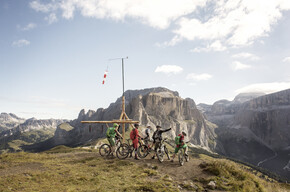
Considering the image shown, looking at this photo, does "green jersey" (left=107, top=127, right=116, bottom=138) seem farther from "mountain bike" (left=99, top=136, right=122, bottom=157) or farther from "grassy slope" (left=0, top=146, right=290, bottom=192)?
"grassy slope" (left=0, top=146, right=290, bottom=192)

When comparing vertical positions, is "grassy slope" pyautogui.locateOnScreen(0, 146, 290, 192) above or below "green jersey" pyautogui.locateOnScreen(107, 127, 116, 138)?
below

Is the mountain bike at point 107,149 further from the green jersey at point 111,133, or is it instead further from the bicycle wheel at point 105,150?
A: the green jersey at point 111,133

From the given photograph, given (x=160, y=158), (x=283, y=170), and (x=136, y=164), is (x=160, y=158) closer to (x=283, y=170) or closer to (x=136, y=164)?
(x=136, y=164)

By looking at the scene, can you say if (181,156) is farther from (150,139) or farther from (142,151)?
(142,151)

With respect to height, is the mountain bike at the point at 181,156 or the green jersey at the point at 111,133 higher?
the green jersey at the point at 111,133

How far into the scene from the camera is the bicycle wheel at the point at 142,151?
16.9 meters

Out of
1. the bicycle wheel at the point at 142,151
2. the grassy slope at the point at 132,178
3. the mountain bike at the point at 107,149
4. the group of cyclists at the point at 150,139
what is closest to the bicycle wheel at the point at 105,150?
the mountain bike at the point at 107,149

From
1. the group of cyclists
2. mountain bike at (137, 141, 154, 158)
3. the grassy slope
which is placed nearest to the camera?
the grassy slope

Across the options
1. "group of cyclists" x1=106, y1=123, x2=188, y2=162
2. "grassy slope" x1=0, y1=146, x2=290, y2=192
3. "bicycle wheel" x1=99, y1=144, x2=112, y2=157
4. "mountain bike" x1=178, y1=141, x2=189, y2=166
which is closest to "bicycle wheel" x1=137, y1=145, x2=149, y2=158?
"group of cyclists" x1=106, y1=123, x2=188, y2=162

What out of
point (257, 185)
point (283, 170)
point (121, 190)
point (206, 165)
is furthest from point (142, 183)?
point (283, 170)

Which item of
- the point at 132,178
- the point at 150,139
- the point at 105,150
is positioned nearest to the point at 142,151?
the point at 150,139

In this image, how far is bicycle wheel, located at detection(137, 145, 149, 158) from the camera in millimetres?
16875

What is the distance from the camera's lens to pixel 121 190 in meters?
9.36

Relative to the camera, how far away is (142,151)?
17.2 meters
